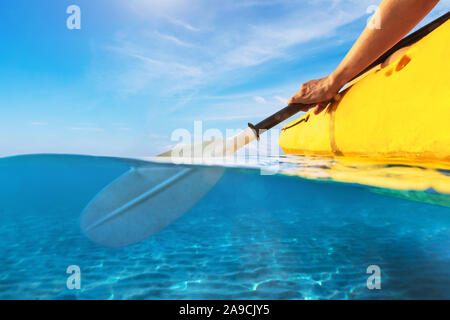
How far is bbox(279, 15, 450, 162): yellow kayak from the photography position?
1919 millimetres

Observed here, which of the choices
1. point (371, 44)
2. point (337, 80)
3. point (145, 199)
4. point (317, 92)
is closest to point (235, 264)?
point (145, 199)

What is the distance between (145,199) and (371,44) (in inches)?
161

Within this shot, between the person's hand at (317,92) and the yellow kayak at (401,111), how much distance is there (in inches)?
4.4

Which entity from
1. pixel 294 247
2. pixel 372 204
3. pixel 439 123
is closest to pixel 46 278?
pixel 294 247

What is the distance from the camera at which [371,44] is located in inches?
96.0

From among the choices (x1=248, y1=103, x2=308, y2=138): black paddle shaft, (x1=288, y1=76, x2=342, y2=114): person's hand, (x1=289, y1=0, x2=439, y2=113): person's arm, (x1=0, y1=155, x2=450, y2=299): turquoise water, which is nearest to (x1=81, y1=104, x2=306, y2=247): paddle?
(x1=0, y1=155, x2=450, y2=299): turquoise water

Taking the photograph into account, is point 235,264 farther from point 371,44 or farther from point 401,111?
point 371,44

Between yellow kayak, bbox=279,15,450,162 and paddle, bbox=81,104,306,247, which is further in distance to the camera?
paddle, bbox=81,104,306,247

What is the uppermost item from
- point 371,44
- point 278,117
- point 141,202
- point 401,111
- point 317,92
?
point 371,44

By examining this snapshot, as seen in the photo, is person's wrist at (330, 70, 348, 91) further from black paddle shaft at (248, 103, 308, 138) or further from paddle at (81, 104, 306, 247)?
paddle at (81, 104, 306, 247)

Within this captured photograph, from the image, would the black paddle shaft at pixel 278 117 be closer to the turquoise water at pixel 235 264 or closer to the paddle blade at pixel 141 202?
the turquoise water at pixel 235 264

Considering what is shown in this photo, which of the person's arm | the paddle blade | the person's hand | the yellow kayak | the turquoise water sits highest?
the person's arm

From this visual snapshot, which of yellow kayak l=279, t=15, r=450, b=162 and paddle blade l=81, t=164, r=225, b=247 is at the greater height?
yellow kayak l=279, t=15, r=450, b=162

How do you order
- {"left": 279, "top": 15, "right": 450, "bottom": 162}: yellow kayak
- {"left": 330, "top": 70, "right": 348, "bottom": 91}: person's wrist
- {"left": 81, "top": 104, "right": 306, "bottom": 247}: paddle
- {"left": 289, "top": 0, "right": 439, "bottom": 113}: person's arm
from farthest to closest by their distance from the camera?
{"left": 81, "top": 104, "right": 306, "bottom": 247}: paddle
{"left": 330, "top": 70, "right": 348, "bottom": 91}: person's wrist
{"left": 289, "top": 0, "right": 439, "bottom": 113}: person's arm
{"left": 279, "top": 15, "right": 450, "bottom": 162}: yellow kayak
